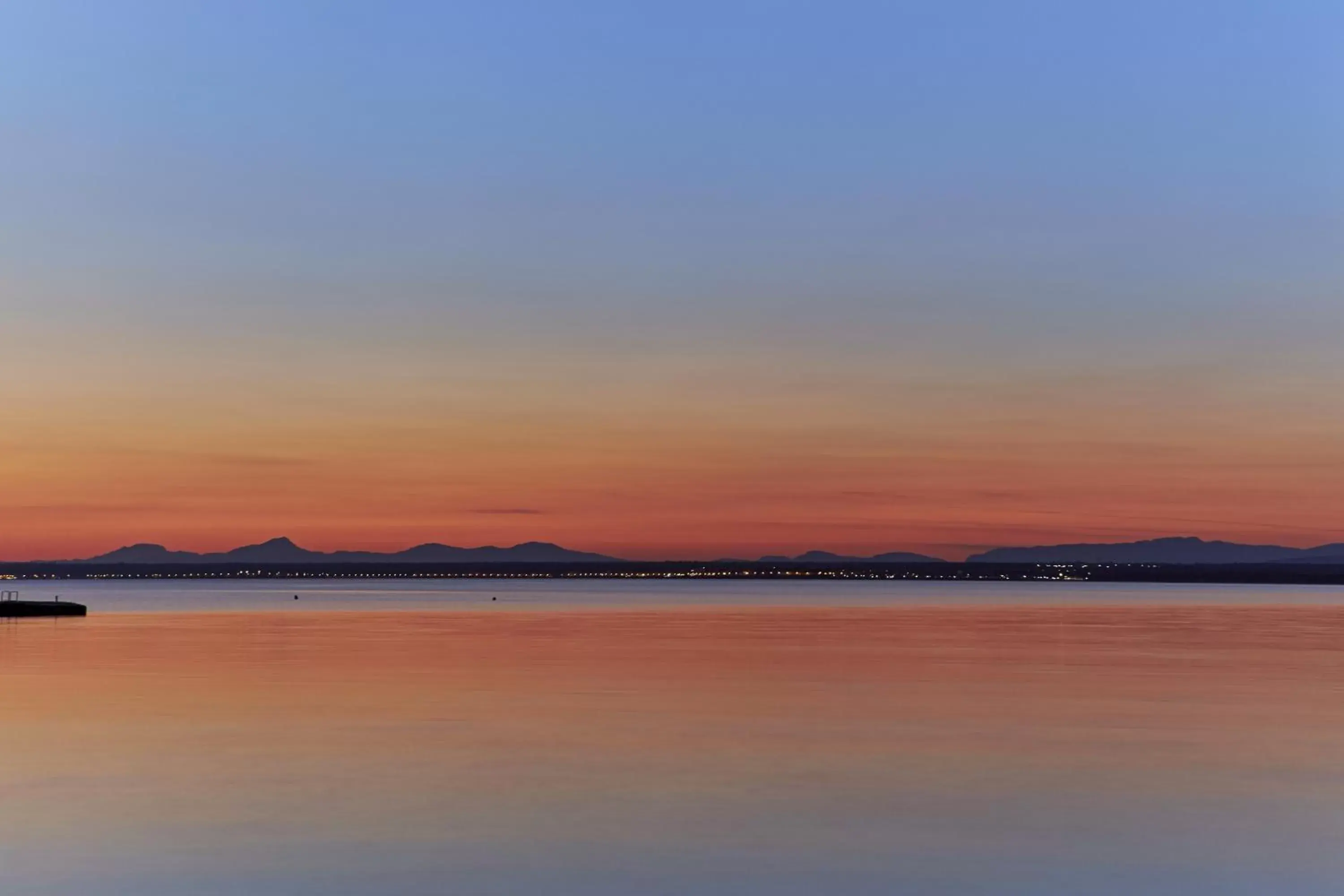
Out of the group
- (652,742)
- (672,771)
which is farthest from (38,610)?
(672,771)

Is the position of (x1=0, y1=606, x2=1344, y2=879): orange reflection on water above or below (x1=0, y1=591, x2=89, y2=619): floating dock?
below

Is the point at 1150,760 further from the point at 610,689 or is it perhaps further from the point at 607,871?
the point at 610,689

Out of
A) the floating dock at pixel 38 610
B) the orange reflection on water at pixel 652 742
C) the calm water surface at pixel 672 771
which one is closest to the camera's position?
the calm water surface at pixel 672 771

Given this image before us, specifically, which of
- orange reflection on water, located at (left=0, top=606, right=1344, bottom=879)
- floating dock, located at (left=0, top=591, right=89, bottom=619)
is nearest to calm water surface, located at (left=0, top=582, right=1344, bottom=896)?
orange reflection on water, located at (left=0, top=606, right=1344, bottom=879)

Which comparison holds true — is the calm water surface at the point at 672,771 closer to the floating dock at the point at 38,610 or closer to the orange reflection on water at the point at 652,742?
the orange reflection on water at the point at 652,742

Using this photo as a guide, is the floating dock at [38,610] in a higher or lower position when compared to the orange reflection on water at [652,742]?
higher

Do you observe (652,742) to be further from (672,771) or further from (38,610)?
(38,610)

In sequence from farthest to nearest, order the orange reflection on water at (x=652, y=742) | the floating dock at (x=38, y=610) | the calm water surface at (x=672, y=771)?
the floating dock at (x=38, y=610), the orange reflection on water at (x=652, y=742), the calm water surface at (x=672, y=771)

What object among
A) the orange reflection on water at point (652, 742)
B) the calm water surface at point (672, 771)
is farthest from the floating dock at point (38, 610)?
the calm water surface at point (672, 771)

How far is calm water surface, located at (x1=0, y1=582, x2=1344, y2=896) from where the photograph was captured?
1691 cm

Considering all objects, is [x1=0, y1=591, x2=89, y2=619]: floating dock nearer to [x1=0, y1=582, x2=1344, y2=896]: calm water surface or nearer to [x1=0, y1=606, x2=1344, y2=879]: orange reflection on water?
[x1=0, y1=606, x2=1344, y2=879]: orange reflection on water

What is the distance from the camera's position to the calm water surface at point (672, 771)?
1691 cm

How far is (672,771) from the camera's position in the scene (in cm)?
2353

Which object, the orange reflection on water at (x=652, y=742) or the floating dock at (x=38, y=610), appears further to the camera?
the floating dock at (x=38, y=610)
